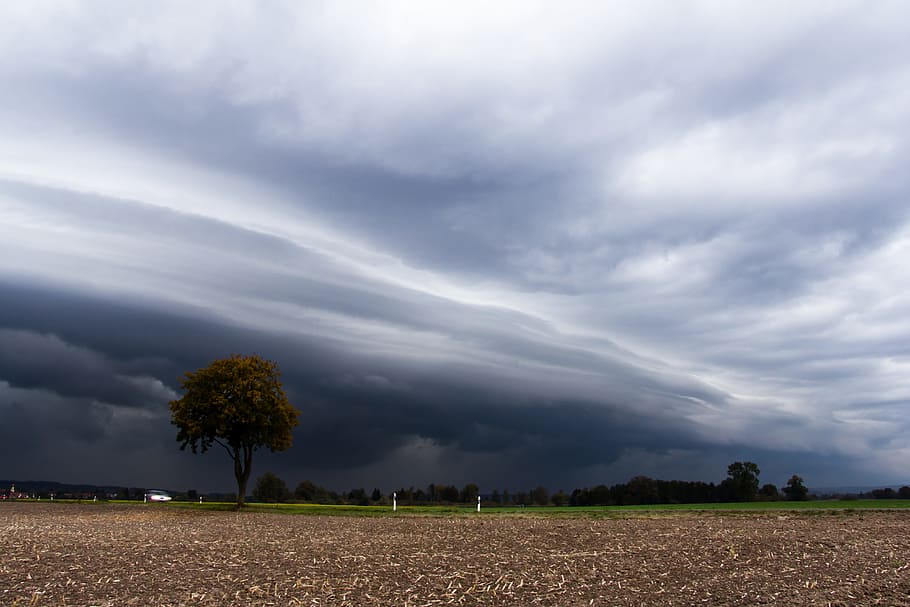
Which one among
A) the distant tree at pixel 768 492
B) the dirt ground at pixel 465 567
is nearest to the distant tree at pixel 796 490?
the distant tree at pixel 768 492

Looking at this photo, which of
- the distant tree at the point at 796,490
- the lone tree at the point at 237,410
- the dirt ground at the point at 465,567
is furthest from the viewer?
the distant tree at the point at 796,490

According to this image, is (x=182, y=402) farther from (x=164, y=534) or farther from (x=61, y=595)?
(x=61, y=595)

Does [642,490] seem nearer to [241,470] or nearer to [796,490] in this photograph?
[796,490]

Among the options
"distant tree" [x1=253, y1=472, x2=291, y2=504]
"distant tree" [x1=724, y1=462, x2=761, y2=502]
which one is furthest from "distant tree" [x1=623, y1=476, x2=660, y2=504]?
"distant tree" [x1=253, y1=472, x2=291, y2=504]

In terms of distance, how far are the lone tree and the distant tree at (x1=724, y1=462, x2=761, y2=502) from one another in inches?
2598

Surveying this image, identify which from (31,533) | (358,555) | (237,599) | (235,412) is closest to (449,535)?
(358,555)

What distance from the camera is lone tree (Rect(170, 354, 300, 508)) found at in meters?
54.1

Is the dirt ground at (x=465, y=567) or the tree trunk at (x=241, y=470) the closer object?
the dirt ground at (x=465, y=567)

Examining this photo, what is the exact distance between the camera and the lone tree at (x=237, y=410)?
54125 millimetres

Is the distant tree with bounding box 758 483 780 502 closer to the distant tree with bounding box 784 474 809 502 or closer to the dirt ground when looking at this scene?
the distant tree with bounding box 784 474 809 502

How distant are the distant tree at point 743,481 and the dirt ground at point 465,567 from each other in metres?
73.6

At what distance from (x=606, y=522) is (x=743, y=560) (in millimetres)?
15946

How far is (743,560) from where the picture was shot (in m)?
20.6

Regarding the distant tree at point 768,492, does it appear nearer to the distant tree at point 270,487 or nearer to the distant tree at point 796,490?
the distant tree at point 796,490
